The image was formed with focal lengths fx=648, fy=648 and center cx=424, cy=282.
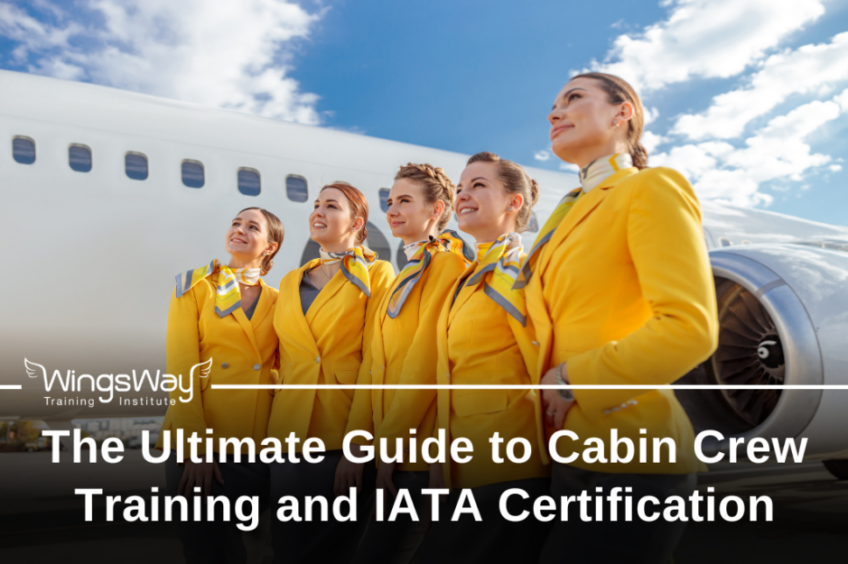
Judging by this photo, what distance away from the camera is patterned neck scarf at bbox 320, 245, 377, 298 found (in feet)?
8.20

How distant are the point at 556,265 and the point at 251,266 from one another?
5.47 ft

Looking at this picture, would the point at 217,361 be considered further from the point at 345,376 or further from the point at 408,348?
the point at 408,348

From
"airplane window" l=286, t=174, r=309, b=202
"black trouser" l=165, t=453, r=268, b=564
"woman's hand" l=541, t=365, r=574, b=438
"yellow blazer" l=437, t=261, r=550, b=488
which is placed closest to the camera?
"woman's hand" l=541, t=365, r=574, b=438

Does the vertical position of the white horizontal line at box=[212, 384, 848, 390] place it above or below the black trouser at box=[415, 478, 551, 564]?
above

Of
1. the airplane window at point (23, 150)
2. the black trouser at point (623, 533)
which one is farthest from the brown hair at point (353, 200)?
the airplane window at point (23, 150)

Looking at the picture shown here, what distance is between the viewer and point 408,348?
221cm

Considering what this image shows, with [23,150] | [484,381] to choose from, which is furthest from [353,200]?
[23,150]

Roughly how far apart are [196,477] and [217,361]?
1.45ft

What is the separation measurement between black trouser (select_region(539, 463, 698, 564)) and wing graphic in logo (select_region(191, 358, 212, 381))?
1574mm

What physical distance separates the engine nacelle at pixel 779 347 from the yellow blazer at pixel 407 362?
184cm

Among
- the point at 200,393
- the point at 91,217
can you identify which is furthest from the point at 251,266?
the point at 91,217

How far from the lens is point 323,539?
2275mm

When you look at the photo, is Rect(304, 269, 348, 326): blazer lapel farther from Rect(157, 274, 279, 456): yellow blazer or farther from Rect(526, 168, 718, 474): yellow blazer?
Rect(526, 168, 718, 474): yellow blazer

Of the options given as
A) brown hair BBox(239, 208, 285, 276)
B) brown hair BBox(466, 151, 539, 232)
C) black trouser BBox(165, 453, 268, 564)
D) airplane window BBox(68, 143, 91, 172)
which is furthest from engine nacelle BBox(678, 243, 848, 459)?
airplane window BBox(68, 143, 91, 172)
